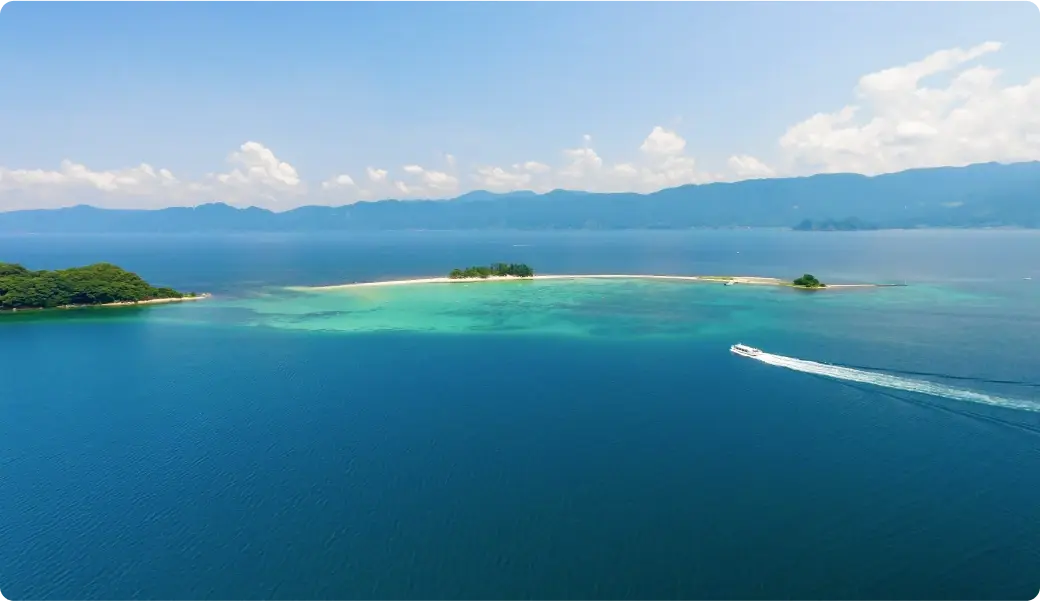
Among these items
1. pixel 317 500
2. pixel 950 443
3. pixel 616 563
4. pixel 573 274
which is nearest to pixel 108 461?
pixel 317 500

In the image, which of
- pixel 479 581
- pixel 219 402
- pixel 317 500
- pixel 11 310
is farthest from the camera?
pixel 11 310

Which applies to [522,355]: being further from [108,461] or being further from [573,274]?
[573,274]

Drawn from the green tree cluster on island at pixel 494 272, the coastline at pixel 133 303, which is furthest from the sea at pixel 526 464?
the green tree cluster on island at pixel 494 272

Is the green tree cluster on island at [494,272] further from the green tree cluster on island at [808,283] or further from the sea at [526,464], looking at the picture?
the green tree cluster on island at [808,283]

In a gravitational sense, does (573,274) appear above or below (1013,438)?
above

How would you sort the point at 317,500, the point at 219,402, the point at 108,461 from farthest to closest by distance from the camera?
the point at 219,402
the point at 108,461
the point at 317,500

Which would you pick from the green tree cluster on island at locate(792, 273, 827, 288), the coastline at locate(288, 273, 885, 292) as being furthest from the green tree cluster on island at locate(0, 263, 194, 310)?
the green tree cluster on island at locate(792, 273, 827, 288)
